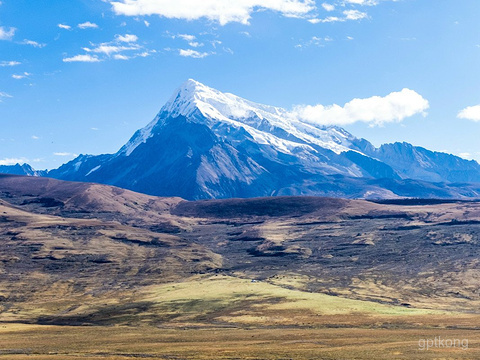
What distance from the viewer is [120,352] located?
78.9m

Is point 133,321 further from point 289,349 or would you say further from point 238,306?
point 289,349

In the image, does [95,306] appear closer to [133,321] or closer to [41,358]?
[133,321]

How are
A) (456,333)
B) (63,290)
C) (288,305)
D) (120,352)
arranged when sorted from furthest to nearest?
(63,290)
(288,305)
(456,333)
(120,352)

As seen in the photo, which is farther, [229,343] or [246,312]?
[246,312]

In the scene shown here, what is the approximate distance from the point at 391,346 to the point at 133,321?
202 feet

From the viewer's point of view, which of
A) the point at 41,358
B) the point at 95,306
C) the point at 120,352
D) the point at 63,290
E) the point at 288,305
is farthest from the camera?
the point at 63,290

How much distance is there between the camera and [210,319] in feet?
397

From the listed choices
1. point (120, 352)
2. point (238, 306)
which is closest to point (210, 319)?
point (238, 306)

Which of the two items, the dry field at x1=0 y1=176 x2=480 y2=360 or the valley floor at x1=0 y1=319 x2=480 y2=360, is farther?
the dry field at x1=0 y1=176 x2=480 y2=360

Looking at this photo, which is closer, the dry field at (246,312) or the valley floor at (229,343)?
the valley floor at (229,343)

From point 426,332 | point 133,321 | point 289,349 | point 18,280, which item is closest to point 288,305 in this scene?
point 133,321

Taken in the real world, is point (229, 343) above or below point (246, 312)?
above

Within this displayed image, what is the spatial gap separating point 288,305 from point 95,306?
1916 inches

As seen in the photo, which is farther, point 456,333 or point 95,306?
point 95,306
